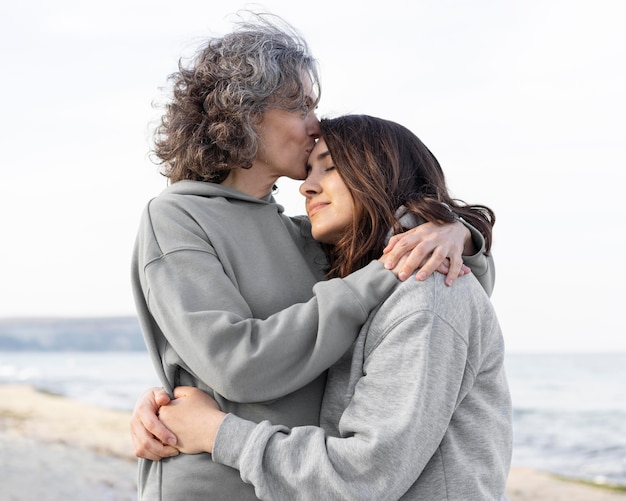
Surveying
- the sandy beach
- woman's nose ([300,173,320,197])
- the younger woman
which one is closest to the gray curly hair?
woman's nose ([300,173,320,197])

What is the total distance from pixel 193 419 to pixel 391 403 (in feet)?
1.56

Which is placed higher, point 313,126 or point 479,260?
point 313,126

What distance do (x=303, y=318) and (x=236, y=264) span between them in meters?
0.32

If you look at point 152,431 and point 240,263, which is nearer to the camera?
point 152,431

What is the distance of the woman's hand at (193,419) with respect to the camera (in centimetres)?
187

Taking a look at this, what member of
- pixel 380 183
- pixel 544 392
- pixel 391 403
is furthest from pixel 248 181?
pixel 544 392

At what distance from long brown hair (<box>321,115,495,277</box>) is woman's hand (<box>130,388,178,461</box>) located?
1.83 ft

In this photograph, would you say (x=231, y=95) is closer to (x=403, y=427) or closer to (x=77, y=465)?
(x=403, y=427)

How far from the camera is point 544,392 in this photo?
14.7 metres

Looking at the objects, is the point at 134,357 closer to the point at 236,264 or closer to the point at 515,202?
the point at 515,202

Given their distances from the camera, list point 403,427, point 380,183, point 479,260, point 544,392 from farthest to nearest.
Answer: point 544,392
point 479,260
point 380,183
point 403,427

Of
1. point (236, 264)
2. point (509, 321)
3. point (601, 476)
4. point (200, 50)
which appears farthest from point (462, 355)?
point (509, 321)

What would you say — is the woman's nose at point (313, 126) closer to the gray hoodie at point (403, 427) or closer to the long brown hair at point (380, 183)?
the long brown hair at point (380, 183)

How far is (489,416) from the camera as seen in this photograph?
1904 mm
